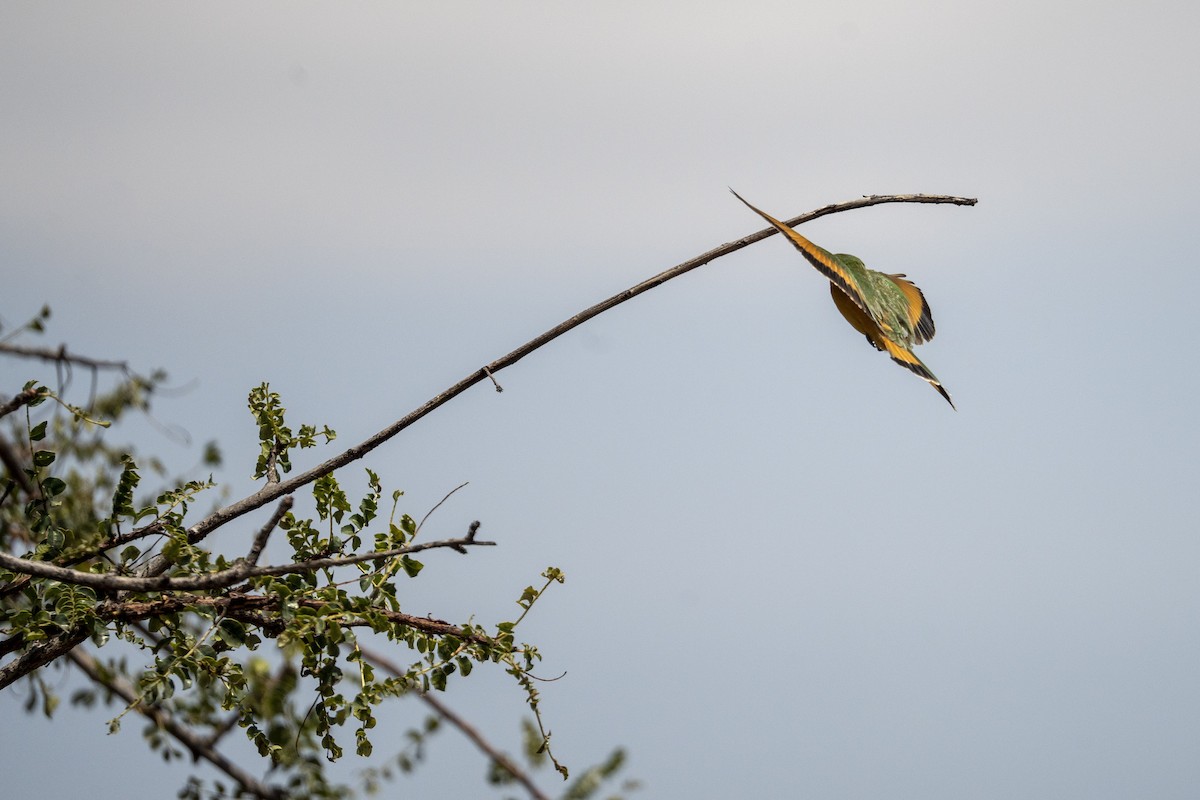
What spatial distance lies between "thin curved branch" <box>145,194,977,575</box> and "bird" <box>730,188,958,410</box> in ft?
1.21

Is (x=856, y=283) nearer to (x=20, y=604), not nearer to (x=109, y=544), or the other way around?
(x=109, y=544)

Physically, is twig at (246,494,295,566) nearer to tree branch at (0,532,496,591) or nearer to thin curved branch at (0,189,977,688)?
tree branch at (0,532,496,591)

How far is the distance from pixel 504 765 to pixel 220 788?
438mm

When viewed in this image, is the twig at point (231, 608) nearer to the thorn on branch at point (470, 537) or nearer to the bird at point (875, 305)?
the thorn on branch at point (470, 537)

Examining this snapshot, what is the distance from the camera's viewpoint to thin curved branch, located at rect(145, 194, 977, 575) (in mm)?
2283

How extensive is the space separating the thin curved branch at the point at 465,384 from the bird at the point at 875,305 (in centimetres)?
37

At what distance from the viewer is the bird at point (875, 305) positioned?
9.63 feet

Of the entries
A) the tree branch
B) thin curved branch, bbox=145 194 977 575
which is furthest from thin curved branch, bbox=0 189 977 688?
the tree branch

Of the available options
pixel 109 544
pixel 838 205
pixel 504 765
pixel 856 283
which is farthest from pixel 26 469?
pixel 856 283

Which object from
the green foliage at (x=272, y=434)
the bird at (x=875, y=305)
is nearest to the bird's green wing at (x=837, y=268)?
the bird at (x=875, y=305)

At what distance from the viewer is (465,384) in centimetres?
229

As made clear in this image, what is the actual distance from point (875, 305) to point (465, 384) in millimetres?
1331

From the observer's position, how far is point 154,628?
89.4 inches

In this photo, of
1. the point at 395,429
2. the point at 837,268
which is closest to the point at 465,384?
the point at 395,429
